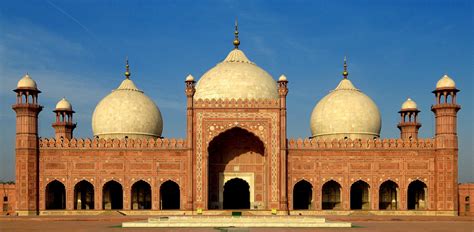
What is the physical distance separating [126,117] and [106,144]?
3.87 m

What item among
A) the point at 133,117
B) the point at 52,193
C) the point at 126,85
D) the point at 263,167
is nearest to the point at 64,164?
the point at 52,193

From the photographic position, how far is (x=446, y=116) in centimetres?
2733

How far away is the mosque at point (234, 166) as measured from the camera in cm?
2653

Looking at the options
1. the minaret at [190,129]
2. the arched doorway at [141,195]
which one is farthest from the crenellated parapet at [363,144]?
the arched doorway at [141,195]

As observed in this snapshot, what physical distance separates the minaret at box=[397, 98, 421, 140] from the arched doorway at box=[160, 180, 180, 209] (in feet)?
44.4

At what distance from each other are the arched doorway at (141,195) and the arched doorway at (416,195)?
13.4 meters

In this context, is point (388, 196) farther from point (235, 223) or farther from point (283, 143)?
point (235, 223)

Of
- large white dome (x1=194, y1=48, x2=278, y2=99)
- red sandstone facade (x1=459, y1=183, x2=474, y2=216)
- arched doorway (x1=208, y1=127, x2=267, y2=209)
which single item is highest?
large white dome (x1=194, y1=48, x2=278, y2=99)

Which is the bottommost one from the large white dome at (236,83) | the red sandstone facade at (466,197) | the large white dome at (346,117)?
the red sandstone facade at (466,197)

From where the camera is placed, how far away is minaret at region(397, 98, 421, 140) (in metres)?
32.5

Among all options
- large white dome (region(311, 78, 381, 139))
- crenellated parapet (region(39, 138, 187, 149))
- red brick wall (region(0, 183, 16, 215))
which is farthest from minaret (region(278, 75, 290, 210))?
red brick wall (region(0, 183, 16, 215))

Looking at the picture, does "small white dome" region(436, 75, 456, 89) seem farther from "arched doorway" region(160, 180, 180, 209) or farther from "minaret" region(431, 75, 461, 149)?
"arched doorway" region(160, 180, 180, 209)

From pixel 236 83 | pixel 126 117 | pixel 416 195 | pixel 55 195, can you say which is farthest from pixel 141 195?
pixel 416 195

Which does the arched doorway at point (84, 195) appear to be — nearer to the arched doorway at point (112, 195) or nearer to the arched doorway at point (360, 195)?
the arched doorway at point (112, 195)
